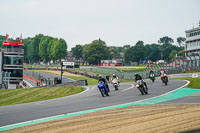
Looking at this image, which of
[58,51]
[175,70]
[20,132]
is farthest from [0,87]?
[58,51]

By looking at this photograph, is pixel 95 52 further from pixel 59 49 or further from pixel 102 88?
pixel 102 88

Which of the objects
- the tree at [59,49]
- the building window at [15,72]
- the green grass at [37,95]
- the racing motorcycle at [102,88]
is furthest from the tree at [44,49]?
the racing motorcycle at [102,88]

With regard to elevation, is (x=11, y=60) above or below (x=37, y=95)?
above

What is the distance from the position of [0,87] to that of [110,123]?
45561mm

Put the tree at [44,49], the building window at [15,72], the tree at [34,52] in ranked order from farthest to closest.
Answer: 1. the tree at [34,52]
2. the tree at [44,49]
3. the building window at [15,72]

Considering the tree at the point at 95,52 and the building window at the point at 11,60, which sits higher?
the tree at the point at 95,52

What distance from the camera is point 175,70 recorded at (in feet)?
186

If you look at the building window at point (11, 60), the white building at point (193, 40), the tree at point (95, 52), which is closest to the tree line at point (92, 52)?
the tree at point (95, 52)

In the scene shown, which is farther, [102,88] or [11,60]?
[11,60]

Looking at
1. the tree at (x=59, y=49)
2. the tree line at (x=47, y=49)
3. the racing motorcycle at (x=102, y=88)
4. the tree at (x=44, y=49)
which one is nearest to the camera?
Answer: the racing motorcycle at (x=102, y=88)

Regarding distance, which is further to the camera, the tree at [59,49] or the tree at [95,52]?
the tree at [59,49]


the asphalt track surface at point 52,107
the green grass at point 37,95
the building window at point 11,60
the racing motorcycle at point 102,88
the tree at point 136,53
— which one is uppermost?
the tree at point 136,53

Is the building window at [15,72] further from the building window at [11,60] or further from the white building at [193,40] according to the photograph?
the white building at [193,40]

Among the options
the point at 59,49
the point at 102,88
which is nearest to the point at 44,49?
the point at 59,49
